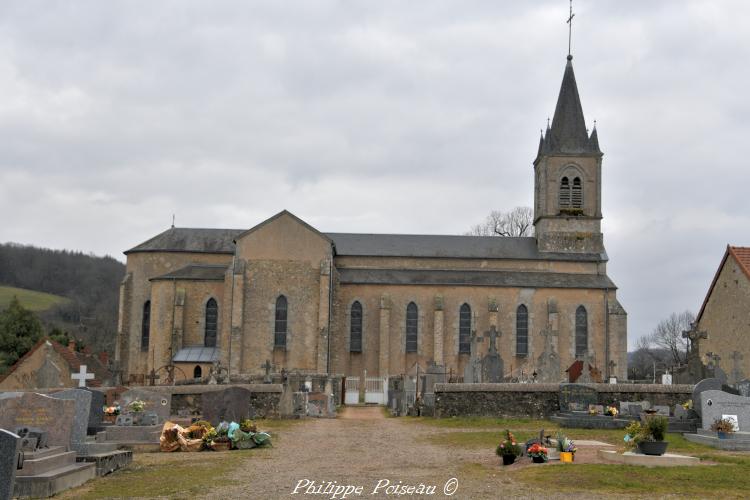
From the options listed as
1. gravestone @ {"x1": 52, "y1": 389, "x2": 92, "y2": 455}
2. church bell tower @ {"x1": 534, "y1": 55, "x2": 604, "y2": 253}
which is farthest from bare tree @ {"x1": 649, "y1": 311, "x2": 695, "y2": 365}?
gravestone @ {"x1": 52, "y1": 389, "x2": 92, "y2": 455}

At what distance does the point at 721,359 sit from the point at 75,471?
92.0ft

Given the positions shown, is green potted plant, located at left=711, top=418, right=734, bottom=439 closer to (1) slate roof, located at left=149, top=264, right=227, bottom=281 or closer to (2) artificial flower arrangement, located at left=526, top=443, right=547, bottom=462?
(2) artificial flower arrangement, located at left=526, top=443, right=547, bottom=462

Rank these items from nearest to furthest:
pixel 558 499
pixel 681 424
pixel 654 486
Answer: pixel 558 499
pixel 654 486
pixel 681 424

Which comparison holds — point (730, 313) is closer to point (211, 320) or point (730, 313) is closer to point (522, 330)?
point (522, 330)

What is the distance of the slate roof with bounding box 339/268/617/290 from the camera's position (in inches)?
1802

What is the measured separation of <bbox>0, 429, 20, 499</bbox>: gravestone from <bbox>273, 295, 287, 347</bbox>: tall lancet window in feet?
108

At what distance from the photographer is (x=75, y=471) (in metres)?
11.8

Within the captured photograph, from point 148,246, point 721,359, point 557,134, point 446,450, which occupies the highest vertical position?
point 557,134

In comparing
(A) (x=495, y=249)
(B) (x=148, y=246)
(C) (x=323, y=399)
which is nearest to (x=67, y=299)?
(B) (x=148, y=246)

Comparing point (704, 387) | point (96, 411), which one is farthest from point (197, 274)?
point (704, 387)

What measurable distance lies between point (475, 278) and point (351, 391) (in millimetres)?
11339

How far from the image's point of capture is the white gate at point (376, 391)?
37875 mm

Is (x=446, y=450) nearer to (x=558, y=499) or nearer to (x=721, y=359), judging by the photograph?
(x=558, y=499)

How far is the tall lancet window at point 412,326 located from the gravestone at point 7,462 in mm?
36687
